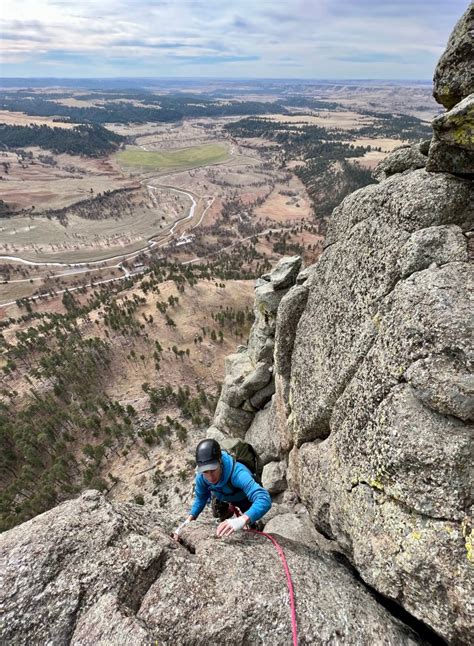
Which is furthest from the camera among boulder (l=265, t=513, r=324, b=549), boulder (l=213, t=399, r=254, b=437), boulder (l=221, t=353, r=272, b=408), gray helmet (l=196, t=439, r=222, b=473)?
boulder (l=213, t=399, r=254, b=437)

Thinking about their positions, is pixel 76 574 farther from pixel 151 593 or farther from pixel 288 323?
pixel 288 323

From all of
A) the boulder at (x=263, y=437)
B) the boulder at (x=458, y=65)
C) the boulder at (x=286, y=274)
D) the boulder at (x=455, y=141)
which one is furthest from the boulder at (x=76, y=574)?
the boulder at (x=286, y=274)

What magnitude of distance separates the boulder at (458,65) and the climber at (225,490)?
31.1 feet

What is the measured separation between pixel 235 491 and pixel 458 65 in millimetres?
10963

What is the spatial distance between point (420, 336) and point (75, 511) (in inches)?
296

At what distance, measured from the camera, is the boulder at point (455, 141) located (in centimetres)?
652

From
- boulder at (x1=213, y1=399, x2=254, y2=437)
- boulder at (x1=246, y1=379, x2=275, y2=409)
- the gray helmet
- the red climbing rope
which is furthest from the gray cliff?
boulder at (x1=213, y1=399, x2=254, y2=437)

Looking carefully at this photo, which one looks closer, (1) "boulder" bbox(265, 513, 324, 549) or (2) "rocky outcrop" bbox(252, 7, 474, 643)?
(2) "rocky outcrop" bbox(252, 7, 474, 643)

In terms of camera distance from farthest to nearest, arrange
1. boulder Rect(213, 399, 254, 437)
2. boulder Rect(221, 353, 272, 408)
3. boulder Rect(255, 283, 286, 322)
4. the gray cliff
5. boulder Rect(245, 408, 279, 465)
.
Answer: boulder Rect(213, 399, 254, 437), boulder Rect(221, 353, 272, 408), boulder Rect(255, 283, 286, 322), boulder Rect(245, 408, 279, 465), the gray cliff

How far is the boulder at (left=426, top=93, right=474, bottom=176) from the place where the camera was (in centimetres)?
652

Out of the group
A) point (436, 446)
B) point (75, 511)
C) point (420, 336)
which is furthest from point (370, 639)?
point (75, 511)

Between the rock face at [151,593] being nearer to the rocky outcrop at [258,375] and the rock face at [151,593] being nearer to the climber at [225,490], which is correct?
the climber at [225,490]

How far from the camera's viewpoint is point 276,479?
45.6 feet

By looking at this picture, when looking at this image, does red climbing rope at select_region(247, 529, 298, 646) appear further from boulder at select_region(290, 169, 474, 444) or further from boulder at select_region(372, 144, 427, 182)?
boulder at select_region(372, 144, 427, 182)
